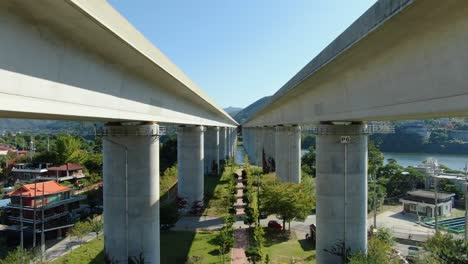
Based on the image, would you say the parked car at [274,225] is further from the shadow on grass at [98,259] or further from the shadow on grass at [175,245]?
the shadow on grass at [98,259]

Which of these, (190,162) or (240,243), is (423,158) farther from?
(240,243)

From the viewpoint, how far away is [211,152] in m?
52.5

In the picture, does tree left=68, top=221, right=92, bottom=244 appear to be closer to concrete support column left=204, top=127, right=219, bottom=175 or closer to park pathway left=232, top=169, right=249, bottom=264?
park pathway left=232, top=169, right=249, bottom=264

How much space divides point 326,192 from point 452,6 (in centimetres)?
1078

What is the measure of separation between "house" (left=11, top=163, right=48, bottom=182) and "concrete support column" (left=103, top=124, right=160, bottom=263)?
4479cm

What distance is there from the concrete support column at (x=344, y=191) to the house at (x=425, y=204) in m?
28.2

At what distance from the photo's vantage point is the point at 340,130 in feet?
51.3

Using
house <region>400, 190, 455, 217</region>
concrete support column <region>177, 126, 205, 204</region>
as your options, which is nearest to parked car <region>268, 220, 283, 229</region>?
concrete support column <region>177, 126, 205, 204</region>

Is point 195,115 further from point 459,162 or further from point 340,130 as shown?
point 459,162

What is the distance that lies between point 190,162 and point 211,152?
21.5m

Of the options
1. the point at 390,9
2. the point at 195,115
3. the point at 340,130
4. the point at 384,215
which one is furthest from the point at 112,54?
the point at 384,215

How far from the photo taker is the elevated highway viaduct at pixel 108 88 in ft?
20.4

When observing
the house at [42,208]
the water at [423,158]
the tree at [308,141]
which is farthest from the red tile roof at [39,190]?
the tree at [308,141]

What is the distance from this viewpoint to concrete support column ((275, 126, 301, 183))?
3356cm
